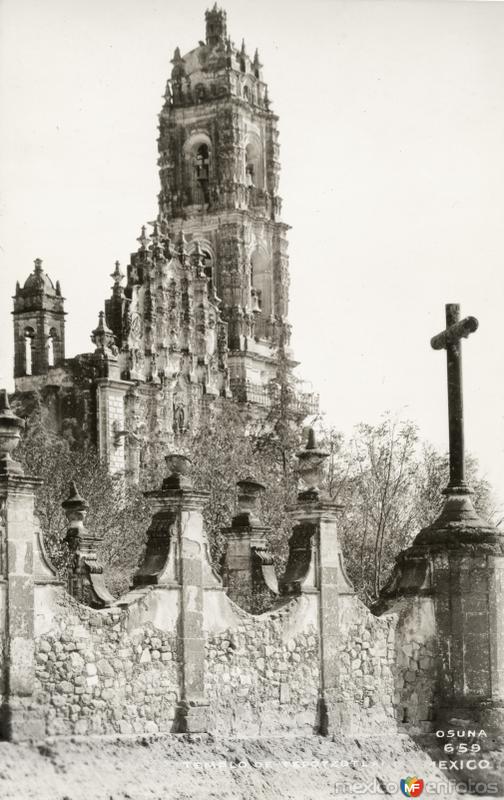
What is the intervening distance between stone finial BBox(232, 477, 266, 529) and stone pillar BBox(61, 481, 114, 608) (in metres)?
1.81

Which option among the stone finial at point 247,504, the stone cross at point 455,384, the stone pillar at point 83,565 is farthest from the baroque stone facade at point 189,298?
the stone cross at point 455,384

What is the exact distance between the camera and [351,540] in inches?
Answer: 1372

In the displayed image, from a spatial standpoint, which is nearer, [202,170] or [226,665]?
[226,665]

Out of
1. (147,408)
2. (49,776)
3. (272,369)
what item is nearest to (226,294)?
(272,369)

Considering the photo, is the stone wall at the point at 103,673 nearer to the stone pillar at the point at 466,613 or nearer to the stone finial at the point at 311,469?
the stone finial at the point at 311,469

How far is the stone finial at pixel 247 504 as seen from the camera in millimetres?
21094

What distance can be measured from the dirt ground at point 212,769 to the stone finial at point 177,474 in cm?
248

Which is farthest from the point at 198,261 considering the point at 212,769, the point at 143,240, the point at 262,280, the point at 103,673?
the point at 103,673

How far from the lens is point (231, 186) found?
66.2 meters

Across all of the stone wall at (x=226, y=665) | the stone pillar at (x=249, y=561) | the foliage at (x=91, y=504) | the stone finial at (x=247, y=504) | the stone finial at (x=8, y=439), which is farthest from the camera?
the foliage at (x=91, y=504)

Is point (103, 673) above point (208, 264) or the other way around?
the other way around

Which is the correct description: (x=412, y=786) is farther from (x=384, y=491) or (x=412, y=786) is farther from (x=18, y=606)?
(x=384, y=491)

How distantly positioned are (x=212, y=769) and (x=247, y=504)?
16.9 ft

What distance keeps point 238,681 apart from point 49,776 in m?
2.98
